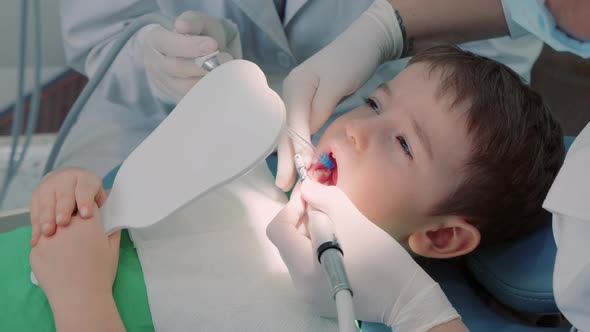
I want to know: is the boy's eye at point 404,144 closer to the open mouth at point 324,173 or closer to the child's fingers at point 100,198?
the open mouth at point 324,173

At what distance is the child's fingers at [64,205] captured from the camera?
957 millimetres

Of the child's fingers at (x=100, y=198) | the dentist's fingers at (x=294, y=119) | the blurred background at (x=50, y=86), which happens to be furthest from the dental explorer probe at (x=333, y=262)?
the blurred background at (x=50, y=86)

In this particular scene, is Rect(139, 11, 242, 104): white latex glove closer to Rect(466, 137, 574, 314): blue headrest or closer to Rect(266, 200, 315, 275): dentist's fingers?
Rect(266, 200, 315, 275): dentist's fingers

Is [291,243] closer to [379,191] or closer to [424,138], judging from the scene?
[379,191]

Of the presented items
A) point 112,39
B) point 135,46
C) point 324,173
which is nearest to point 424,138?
point 324,173

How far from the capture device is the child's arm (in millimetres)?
→ 880

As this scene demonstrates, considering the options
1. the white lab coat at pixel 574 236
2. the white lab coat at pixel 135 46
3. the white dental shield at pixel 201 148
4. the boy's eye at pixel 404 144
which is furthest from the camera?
the white lab coat at pixel 135 46

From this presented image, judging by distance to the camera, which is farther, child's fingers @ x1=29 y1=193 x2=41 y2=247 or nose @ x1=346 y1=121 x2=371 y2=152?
nose @ x1=346 y1=121 x2=371 y2=152

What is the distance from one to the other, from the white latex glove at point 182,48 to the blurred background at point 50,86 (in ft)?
2.43

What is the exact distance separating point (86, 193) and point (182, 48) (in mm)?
340

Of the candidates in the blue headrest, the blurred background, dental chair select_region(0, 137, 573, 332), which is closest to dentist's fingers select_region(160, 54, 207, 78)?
dental chair select_region(0, 137, 573, 332)

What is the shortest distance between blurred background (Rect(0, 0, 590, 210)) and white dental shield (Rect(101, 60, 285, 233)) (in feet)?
3.29

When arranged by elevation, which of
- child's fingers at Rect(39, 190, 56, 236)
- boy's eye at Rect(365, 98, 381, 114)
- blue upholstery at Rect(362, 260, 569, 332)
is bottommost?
blue upholstery at Rect(362, 260, 569, 332)

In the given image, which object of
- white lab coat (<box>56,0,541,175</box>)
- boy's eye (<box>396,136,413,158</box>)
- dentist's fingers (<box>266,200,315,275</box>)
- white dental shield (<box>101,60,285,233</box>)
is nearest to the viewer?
white dental shield (<box>101,60,285,233</box>)
